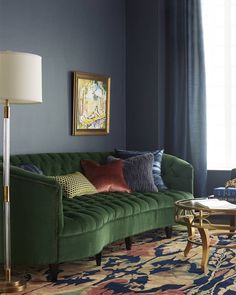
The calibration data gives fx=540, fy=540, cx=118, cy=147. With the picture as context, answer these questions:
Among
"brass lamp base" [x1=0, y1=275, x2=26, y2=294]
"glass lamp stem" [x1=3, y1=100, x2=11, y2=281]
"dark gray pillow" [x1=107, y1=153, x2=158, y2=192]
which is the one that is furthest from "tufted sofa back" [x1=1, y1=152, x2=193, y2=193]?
"brass lamp base" [x1=0, y1=275, x2=26, y2=294]

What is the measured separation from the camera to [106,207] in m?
4.65

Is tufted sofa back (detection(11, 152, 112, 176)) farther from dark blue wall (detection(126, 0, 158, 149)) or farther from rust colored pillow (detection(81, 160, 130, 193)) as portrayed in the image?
dark blue wall (detection(126, 0, 158, 149))

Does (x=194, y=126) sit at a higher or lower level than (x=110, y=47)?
lower

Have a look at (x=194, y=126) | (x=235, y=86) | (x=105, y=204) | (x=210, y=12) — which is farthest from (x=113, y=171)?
(x=210, y=12)

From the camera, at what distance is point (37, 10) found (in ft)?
18.7

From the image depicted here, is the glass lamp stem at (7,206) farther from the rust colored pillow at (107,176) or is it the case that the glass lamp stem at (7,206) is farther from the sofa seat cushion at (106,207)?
the rust colored pillow at (107,176)

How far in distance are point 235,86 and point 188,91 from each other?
58 centimetres

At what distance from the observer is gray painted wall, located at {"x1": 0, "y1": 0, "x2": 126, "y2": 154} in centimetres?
550

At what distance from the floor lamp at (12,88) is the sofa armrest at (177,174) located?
255cm

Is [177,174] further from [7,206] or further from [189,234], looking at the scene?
[7,206]

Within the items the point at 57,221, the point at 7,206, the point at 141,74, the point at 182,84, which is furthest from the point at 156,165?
the point at 7,206

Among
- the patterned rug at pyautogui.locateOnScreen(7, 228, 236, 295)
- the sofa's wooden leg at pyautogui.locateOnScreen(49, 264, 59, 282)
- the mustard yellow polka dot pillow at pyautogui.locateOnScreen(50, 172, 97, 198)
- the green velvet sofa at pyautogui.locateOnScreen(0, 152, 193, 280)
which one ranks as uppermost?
the mustard yellow polka dot pillow at pyautogui.locateOnScreen(50, 172, 97, 198)

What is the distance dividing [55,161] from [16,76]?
1.93 meters

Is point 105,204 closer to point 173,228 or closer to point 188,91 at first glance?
point 173,228
